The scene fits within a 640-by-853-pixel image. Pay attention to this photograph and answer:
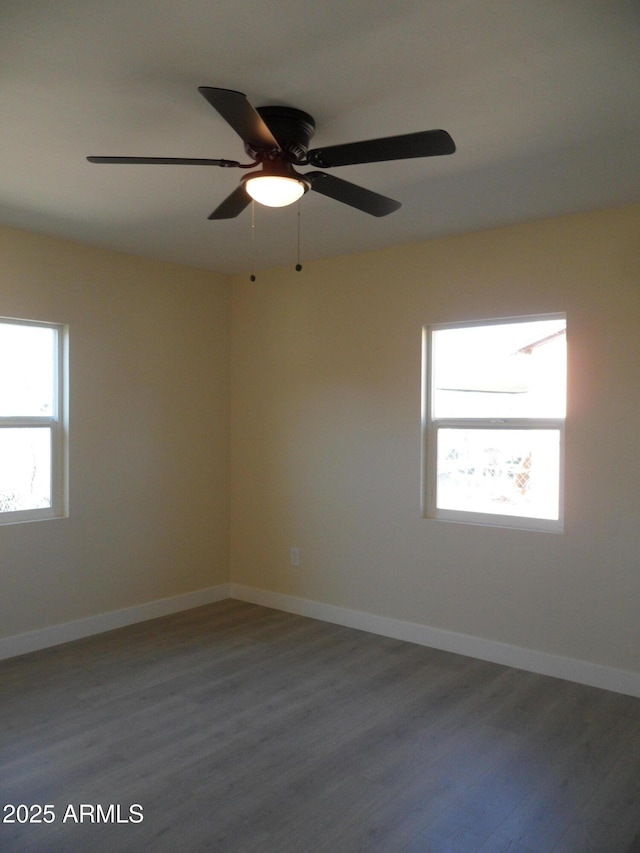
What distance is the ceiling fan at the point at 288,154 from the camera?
6.54 feet

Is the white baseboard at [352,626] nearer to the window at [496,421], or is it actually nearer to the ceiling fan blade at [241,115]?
the window at [496,421]

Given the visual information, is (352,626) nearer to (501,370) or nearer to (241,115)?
(501,370)

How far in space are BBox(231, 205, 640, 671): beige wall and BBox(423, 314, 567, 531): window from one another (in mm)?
105

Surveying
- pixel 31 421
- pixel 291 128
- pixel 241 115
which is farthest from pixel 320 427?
pixel 241 115

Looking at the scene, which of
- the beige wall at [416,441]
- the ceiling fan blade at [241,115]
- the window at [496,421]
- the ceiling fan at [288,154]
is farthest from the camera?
the window at [496,421]

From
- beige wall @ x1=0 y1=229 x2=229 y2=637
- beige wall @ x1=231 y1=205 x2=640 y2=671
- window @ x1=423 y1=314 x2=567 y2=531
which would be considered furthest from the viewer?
beige wall @ x1=0 y1=229 x2=229 y2=637

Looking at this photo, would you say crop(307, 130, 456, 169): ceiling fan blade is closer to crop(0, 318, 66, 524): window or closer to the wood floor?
the wood floor

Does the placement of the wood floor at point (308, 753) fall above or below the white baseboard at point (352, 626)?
below

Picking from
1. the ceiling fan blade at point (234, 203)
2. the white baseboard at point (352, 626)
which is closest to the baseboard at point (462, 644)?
the white baseboard at point (352, 626)

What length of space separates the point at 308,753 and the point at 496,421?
2197 millimetres

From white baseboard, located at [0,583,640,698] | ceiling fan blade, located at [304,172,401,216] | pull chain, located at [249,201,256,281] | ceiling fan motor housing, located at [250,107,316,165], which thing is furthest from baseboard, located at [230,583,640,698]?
ceiling fan motor housing, located at [250,107,316,165]

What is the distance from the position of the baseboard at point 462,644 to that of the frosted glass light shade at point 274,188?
289 centimetres

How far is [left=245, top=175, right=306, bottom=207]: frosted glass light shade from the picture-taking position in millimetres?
2287

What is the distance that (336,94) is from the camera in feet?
7.48
